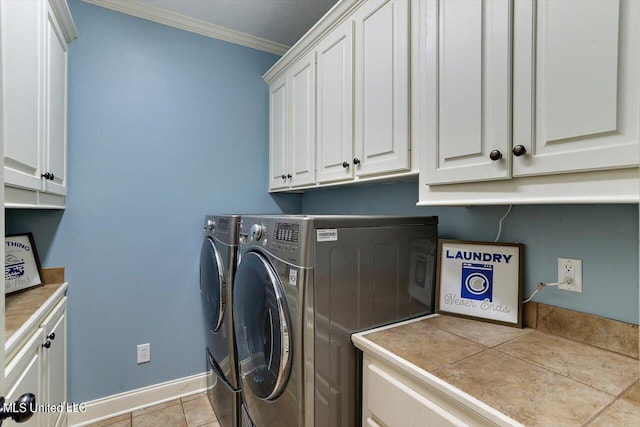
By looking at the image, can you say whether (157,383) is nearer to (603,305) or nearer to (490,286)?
(490,286)

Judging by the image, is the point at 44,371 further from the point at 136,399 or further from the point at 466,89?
the point at 466,89

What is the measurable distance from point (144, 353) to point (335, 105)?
6.78 feet

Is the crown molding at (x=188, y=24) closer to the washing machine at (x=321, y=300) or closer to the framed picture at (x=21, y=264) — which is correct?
the framed picture at (x=21, y=264)

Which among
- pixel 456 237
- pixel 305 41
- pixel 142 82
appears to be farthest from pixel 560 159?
pixel 142 82

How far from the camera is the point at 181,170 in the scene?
2.31m

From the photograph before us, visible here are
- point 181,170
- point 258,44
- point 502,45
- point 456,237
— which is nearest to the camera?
point 502,45

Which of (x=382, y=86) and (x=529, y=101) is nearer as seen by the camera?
(x=529, y=101)

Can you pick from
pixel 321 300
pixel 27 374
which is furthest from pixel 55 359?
pixel 321 300

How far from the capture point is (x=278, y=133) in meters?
2.38

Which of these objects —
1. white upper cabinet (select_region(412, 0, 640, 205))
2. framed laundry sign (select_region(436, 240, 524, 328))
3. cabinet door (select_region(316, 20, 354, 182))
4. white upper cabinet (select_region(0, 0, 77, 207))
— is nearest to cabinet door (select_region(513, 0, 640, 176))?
white upper cabinet (select_region(412, 0, 640, 205))

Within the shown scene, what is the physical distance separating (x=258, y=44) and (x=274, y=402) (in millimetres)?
2494

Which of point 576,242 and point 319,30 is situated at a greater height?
point 319,30

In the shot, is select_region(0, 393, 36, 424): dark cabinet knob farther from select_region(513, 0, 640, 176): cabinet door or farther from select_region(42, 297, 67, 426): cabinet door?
select_region(513, 0, 640, 176): cabinet door

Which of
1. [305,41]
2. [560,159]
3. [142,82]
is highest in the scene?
[305,41]
